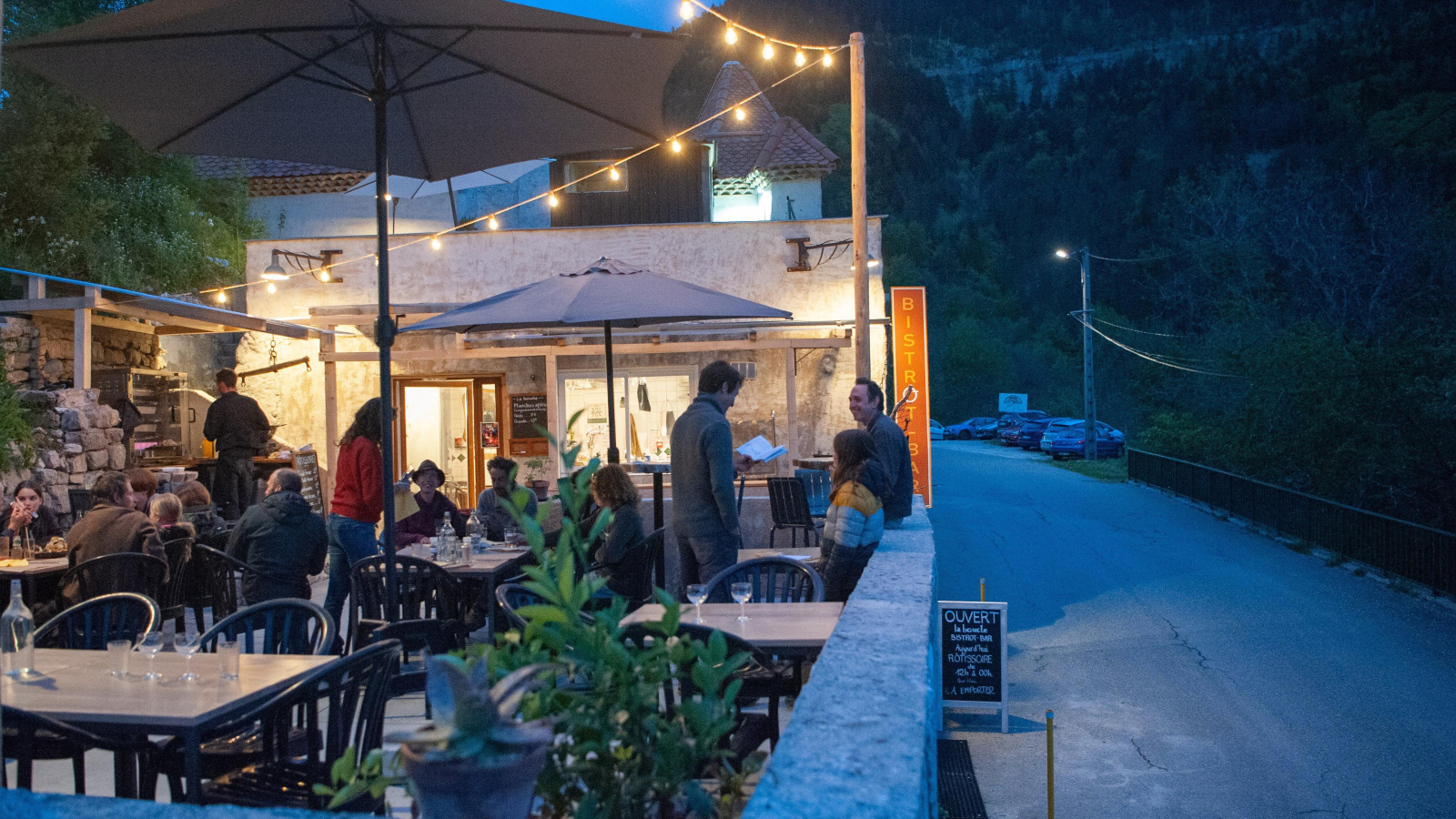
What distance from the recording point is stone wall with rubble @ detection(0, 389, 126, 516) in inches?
397

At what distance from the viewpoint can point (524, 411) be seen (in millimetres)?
14711

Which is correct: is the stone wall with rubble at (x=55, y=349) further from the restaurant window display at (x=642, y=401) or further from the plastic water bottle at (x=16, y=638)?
the plastic water bottle at (x=16, y=638)

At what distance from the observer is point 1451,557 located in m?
11.4

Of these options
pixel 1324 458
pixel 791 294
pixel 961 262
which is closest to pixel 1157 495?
pixel 1324 458

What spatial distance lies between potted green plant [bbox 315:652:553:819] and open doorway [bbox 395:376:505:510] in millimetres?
13712

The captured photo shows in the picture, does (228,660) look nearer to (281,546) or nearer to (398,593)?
(398,593)

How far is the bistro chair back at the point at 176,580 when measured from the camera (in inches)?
244

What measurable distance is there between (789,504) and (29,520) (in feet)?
19.0

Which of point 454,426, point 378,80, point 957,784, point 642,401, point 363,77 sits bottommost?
point 957,784

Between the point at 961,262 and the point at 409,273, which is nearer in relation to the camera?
the point at 409,273

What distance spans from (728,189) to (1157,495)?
1166 cm

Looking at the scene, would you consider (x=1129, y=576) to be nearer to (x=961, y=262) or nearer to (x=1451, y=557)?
(x=1451, y=557)

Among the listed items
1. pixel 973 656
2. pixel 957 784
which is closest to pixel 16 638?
pixel 957 784

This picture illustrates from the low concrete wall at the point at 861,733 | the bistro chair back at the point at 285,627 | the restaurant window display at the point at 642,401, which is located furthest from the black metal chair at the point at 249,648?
the restaurant window display at the point at 642,401
